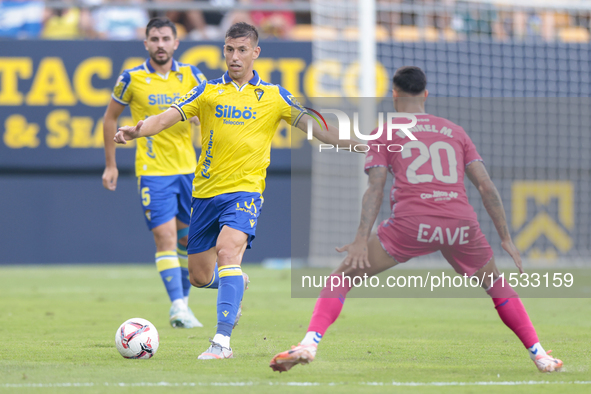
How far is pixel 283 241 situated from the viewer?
1431 centimetres

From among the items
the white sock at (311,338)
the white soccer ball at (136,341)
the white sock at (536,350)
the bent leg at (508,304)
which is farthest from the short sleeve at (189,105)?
the white sock at (536,350)

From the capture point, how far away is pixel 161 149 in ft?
24.0

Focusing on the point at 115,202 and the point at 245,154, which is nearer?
the point at 245,154

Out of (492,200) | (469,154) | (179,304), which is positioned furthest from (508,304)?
(179,304)

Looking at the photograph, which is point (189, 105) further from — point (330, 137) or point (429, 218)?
point (429, 218)

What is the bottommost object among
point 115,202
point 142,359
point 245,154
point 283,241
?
point 283,241

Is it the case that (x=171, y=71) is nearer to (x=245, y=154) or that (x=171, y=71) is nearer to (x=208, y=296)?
(x=245, y=154)

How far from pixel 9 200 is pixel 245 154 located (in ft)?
31.6

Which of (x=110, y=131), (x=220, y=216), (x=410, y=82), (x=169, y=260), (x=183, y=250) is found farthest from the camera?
(x=183, y=250)

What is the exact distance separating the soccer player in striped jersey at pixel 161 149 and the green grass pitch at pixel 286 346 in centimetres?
76

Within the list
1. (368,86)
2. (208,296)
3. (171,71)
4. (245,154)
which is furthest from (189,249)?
(368,86)

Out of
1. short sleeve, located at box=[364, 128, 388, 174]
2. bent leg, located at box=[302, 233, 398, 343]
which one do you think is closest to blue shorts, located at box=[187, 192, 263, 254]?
bent leg, located at box=[302, 233, 398, 343]

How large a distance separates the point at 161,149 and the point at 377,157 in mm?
3134

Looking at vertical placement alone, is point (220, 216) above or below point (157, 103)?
below
